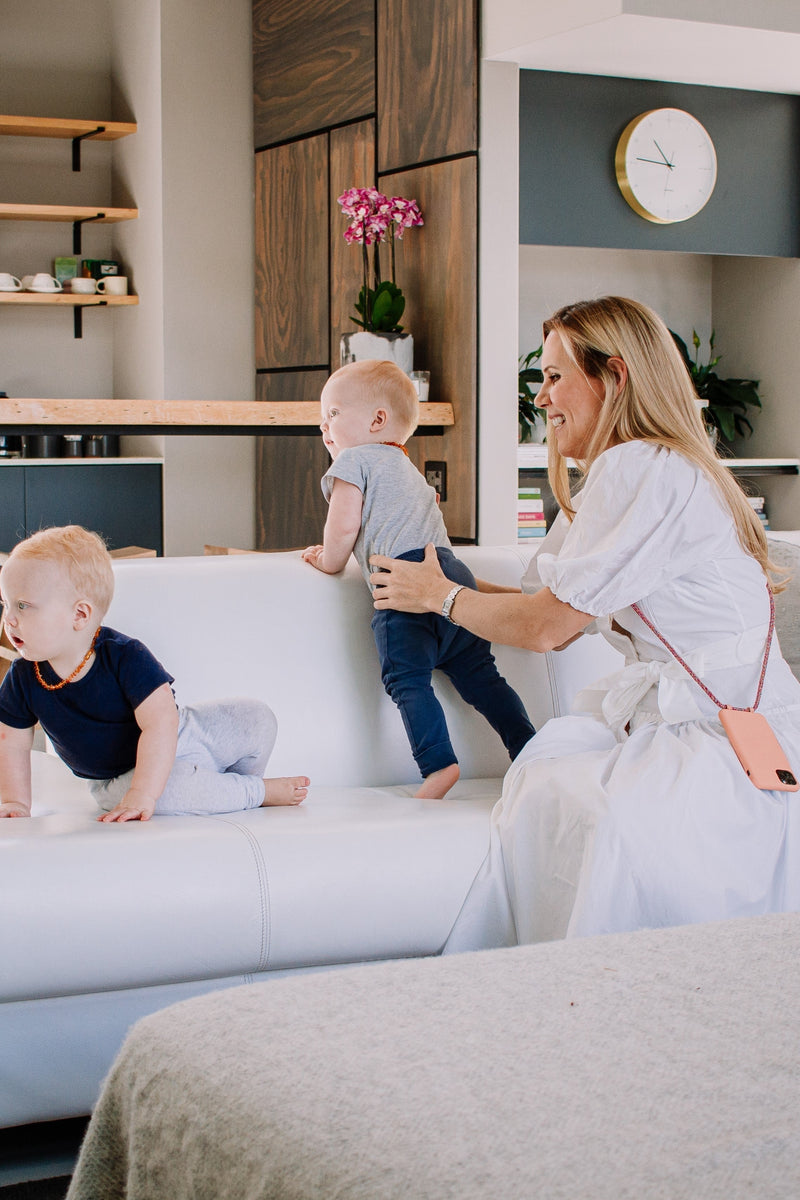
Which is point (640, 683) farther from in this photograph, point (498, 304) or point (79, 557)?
point (498, 304)

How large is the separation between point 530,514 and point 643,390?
2897 mm

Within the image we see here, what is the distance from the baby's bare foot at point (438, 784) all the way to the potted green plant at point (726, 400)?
11.2 feet

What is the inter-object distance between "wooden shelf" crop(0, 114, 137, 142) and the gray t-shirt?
13.6ft

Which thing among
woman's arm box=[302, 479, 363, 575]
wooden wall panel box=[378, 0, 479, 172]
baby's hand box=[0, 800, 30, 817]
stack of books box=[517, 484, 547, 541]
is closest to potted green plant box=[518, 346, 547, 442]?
stack of books box=[517, 484, 547, 541]

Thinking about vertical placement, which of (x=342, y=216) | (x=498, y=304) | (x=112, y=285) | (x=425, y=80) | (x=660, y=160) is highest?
(x=425, y=80)

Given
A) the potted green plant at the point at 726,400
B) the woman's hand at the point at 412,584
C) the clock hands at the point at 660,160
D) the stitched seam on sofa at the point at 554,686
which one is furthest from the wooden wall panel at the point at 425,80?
the woman's hand at the point at 412,584

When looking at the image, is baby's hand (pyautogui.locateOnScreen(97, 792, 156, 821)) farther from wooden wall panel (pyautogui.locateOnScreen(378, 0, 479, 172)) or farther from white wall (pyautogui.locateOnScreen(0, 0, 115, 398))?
white wall (pyautogui.locateOnScreen(0, 0, 115, 398))

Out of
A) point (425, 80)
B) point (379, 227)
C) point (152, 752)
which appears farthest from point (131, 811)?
point (425, 80)

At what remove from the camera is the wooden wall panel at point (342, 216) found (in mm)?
5051

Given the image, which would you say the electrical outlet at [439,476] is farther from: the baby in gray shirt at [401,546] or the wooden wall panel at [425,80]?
the baby in gray shirt at [401,546]

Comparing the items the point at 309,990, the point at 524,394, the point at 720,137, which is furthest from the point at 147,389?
the point at 309,990

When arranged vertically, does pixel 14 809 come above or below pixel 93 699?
below

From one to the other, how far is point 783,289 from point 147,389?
2977 millimetres

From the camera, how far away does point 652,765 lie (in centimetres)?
192
